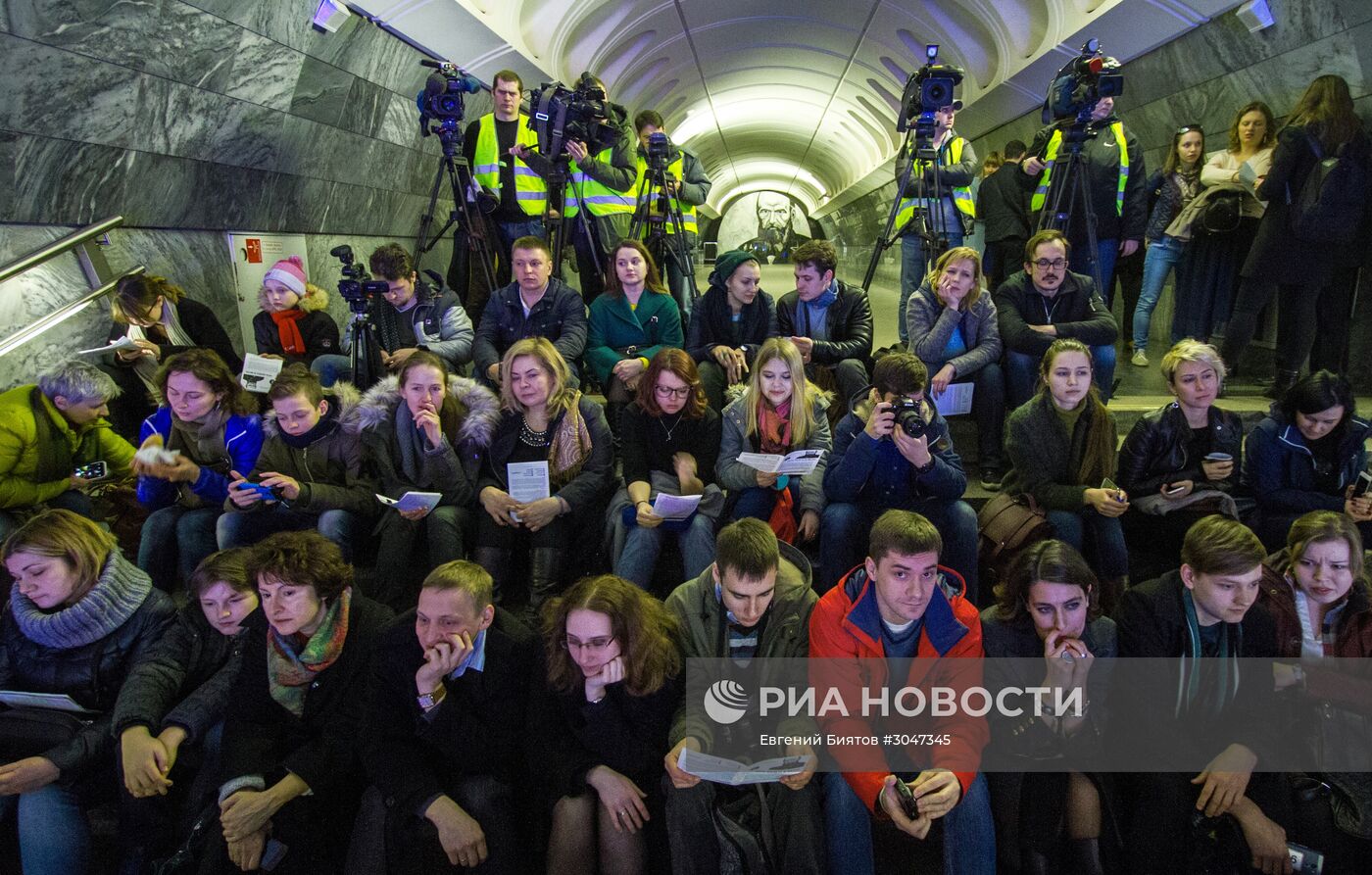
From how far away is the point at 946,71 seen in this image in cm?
447

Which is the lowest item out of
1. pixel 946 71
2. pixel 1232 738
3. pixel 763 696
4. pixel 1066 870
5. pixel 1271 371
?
pixel 1066 870

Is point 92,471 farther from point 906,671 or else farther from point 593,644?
point 906,671

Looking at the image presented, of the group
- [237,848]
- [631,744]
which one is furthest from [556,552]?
[237,848]

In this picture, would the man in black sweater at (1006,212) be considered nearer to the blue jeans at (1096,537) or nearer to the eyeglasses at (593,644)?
the blue jeans at (1096,537)

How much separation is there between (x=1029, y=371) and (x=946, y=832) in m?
2.44

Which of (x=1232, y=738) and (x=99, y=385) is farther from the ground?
(x=99, y=385)

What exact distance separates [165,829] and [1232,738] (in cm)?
323

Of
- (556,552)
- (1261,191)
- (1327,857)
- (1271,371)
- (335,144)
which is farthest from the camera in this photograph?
(335,144)

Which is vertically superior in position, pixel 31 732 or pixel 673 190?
pixel 673 190

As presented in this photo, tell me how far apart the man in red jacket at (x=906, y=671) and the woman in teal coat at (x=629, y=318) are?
2.12 metres

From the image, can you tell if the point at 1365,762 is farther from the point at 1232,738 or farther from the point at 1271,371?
the point at 1271,371

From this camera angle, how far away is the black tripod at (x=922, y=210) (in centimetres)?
470

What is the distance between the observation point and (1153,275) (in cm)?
525

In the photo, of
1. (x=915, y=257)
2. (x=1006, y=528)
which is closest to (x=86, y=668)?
(x=1006, y=528)
